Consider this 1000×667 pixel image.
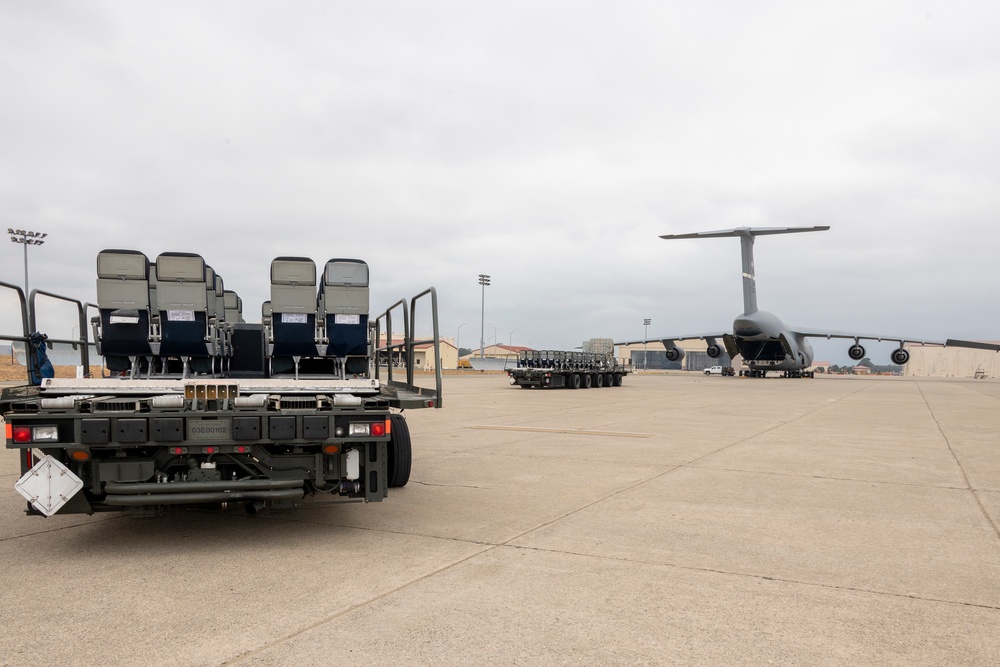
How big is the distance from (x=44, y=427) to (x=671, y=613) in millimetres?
4231

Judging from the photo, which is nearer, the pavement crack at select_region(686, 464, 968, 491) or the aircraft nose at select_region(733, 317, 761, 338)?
the pavement crack at select_region(686, 464, 968, 491)

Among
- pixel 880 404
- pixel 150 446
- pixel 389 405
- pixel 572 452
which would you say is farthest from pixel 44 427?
pixel 880 404

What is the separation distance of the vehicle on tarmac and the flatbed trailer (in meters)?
26.5

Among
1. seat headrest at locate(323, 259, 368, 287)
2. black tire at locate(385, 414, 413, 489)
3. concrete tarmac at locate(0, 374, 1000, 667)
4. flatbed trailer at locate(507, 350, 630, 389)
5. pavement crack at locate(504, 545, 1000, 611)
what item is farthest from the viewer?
flatbed trailer at locate(507, 350, 630, 389)

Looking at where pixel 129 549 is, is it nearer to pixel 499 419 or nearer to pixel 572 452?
pixel 572 452

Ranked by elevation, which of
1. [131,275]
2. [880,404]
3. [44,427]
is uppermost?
[131,275]

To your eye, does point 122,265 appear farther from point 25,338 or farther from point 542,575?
point 542,575

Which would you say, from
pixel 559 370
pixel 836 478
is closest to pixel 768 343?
pixel 559 370

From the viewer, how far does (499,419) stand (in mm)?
16953

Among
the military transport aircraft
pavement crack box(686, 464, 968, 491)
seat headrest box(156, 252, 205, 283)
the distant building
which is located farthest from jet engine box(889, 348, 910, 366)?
the distant building

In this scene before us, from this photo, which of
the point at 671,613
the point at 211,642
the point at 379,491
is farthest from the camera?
the point at 379,491

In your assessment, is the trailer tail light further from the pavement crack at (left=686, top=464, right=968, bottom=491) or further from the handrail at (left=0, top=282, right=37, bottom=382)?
the pavement crack at (left=686, top=464, right=968, bottom=491)

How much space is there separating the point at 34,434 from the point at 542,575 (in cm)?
354

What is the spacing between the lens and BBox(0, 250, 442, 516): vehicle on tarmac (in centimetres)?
496
